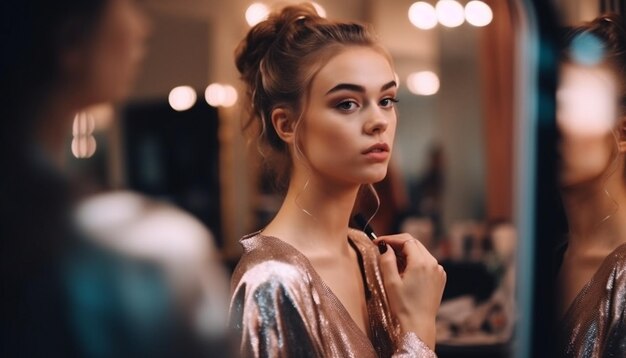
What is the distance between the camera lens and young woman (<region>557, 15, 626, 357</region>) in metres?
1.21

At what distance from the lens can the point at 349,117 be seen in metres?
1.03

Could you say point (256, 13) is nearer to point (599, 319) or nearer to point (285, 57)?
point (285, 57)

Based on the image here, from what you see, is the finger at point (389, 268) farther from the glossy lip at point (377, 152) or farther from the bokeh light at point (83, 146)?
the bokeh light at point (83, 146)

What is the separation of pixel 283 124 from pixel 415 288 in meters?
0.26

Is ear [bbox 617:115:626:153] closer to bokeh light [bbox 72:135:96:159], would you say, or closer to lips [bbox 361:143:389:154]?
lips [bbox 361:143:389:154]

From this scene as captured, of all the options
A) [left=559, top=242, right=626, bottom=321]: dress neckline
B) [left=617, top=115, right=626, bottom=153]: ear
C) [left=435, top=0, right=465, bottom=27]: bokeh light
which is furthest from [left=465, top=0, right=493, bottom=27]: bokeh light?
[left=559, top=242, right=626, bottom=321]: dress neckline

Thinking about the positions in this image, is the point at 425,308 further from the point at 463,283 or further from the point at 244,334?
the point at 463,283

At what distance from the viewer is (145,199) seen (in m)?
0.86

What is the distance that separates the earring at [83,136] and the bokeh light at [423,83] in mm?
523

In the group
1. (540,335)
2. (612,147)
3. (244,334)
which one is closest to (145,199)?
(244,334)

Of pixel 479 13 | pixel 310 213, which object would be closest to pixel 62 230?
pixel 310 213

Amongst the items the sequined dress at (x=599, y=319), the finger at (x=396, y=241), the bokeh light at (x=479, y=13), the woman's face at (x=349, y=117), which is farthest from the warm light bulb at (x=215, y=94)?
the sequined dress at (x=599, y=319)

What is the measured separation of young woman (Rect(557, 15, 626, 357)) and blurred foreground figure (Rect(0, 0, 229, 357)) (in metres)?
0.60

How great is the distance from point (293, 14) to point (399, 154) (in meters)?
0.44
